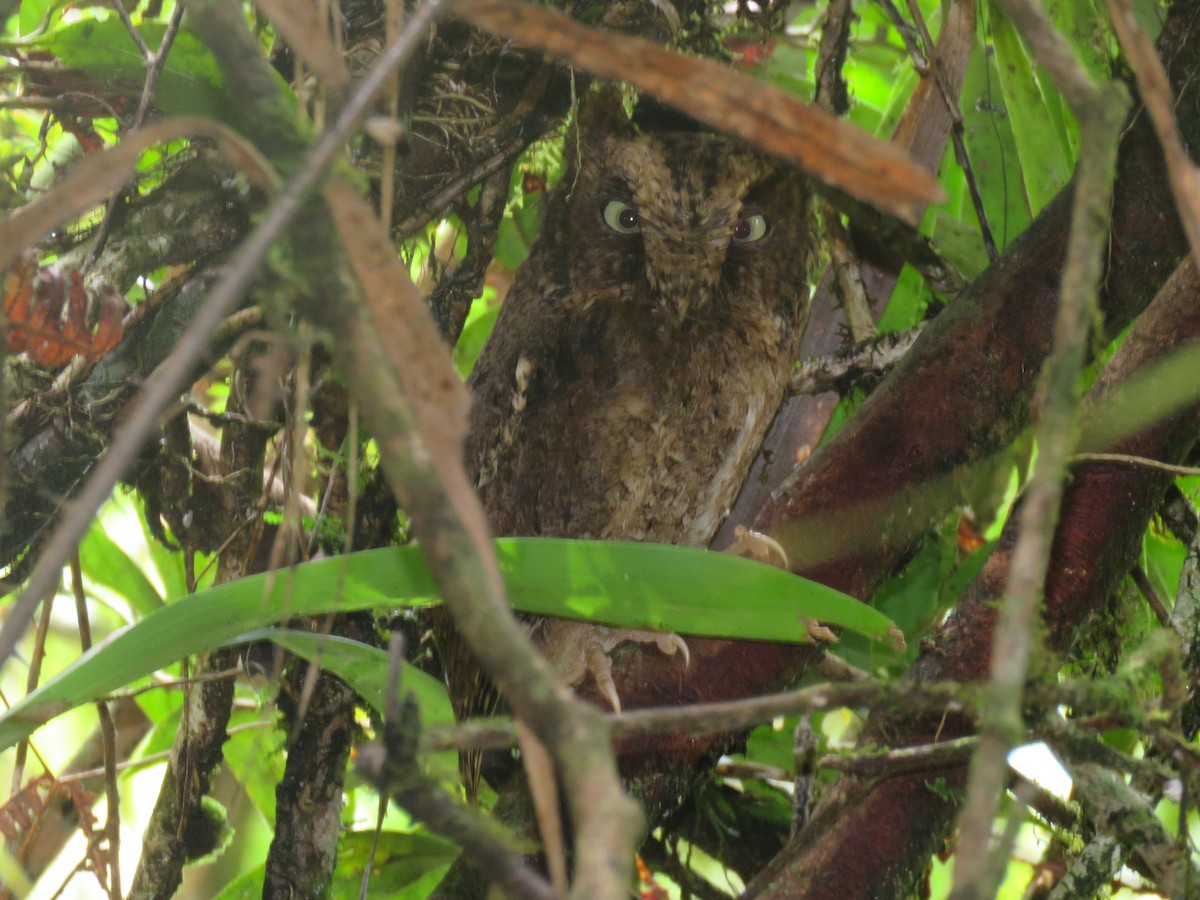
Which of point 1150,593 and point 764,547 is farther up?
point 764,547

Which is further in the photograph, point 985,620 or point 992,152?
point 992,152

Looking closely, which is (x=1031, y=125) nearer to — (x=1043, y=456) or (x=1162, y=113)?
(x=1162, y=113)

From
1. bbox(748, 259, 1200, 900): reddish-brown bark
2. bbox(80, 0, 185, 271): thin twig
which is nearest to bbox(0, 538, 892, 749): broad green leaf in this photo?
bbox(748, 259, 1200, 900): reddish-brown bark

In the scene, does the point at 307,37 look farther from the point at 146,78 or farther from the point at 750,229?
the point at 750,229

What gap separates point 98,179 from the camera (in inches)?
25.2

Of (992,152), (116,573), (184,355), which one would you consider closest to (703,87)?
(184,355)

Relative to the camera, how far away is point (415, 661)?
189 centimetres

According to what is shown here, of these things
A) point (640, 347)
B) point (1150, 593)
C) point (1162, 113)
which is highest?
point (640, 347)

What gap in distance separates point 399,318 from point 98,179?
19cm

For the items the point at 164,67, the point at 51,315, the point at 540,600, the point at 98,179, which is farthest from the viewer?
the point at 164,67

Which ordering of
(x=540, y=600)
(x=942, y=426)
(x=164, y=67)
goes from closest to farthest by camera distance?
(x=540, y=600) < (x=164, y=67) < (x=942, y=426)

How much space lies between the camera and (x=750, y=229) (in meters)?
2.04

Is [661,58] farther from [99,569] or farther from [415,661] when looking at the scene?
[99,569]

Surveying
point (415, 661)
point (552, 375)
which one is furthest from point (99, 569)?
point (552, 375)
